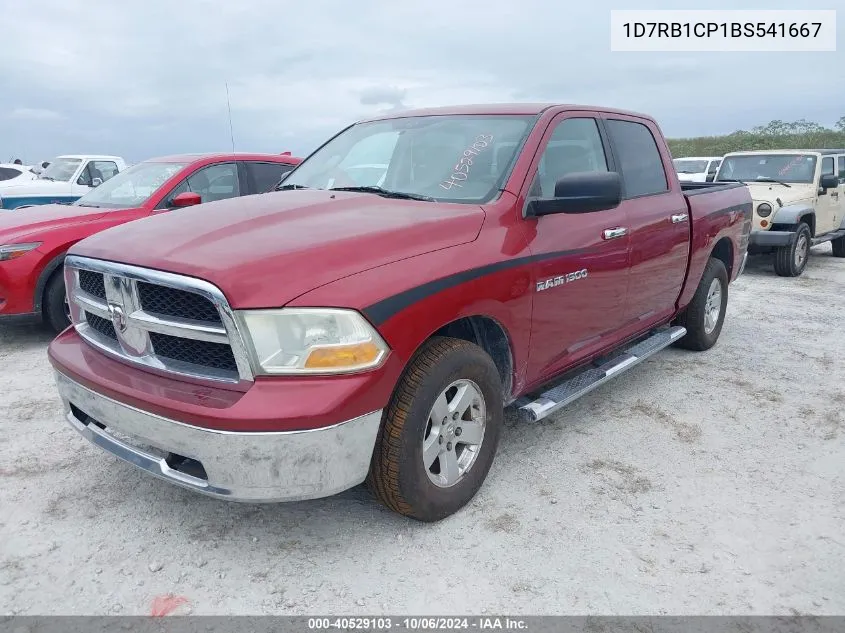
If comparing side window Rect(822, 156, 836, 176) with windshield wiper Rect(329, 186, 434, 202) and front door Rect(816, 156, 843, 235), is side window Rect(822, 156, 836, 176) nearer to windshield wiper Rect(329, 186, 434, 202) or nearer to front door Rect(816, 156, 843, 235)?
front door Rect(816, 156, 843, 235)

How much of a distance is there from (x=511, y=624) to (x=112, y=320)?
1.97 m

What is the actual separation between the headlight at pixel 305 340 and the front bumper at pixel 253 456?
22 centimetres

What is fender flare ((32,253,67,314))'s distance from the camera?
17.6 feet

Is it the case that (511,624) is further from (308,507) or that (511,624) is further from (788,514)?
(788,514)

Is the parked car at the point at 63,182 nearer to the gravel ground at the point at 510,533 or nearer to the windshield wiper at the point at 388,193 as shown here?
the gravel ground at the point at 510,533

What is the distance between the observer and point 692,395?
4.45 meters

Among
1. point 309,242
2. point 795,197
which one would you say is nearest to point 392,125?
point 309,242


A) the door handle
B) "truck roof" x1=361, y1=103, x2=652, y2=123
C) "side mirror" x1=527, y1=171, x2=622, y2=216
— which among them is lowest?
the door handle

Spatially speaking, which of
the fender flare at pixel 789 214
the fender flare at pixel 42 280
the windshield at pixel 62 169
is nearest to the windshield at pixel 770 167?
the fender flare at pixel 789 214

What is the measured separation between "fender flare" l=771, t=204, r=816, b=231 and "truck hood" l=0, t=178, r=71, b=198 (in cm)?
1151

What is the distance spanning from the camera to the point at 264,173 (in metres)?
7.09

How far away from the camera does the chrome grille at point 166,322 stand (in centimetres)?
230

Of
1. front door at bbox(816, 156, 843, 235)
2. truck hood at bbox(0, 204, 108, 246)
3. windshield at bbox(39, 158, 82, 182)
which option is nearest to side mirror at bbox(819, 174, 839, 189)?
front door at bbox(816, 156, 843, 235)

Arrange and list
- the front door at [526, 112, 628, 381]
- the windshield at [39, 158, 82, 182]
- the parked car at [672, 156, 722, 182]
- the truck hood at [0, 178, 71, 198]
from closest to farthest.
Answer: the front door at [526, 112, 628, 381] < the truck hood at [0, 178, 71, 198] < the windshield at [39, 158, 82, 182] < the parked car at [672, 156, 722, 182]
